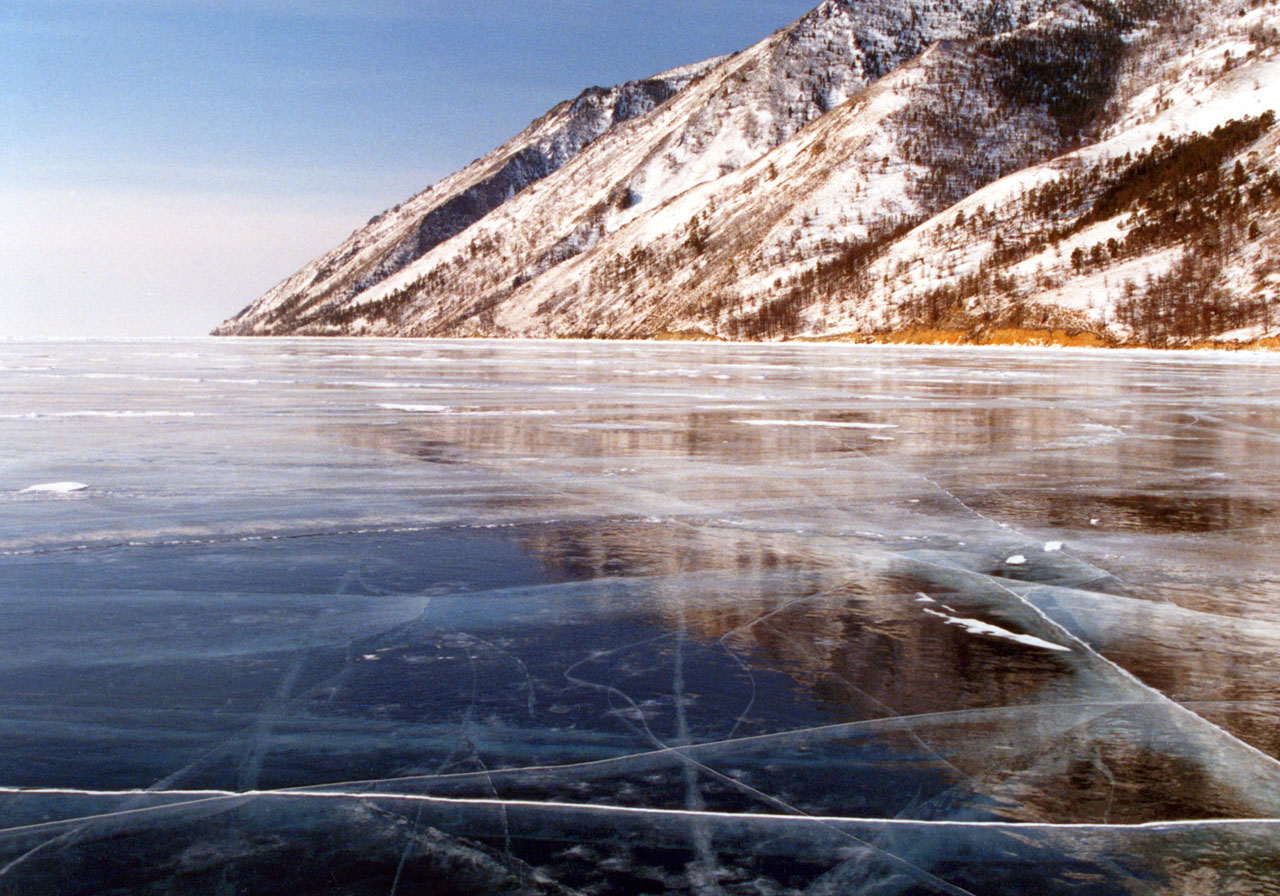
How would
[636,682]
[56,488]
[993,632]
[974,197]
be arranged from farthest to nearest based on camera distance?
[974,197], [56,488], [993,632], [636,682]

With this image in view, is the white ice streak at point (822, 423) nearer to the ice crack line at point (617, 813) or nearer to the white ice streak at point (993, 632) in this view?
the white ice streak at point (993, 632)

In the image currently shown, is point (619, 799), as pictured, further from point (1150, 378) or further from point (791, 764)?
point (1150, 378)

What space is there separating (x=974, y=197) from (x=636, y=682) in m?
133

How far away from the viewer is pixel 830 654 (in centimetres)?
547

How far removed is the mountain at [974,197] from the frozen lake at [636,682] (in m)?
86.2

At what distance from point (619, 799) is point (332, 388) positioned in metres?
26.3

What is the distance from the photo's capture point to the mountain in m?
99.7

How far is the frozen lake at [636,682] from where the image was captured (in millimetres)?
3465

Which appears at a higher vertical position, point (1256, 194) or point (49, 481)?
point (1256, 194)

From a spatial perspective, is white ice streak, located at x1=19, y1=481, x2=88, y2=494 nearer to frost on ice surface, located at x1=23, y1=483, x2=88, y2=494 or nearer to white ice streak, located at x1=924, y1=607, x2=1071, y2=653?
frost on ice surface, located at x1=23, y1=483, x2=88, y2=494

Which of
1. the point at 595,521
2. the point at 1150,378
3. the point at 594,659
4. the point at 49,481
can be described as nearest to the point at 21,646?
the point at 594,659

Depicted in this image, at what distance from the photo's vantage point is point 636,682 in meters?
5.07

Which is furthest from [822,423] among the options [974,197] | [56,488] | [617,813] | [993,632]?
[974,197]

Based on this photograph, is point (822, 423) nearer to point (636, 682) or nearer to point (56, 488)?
point (56, 488)
